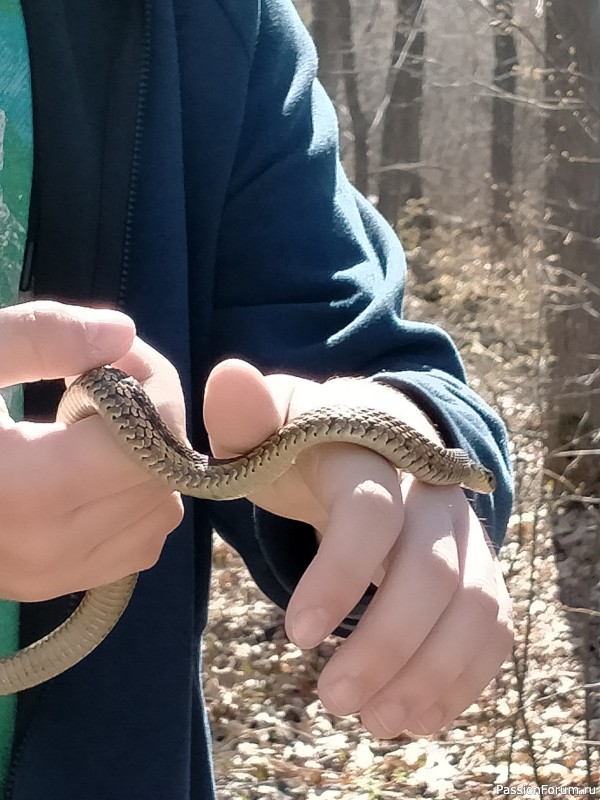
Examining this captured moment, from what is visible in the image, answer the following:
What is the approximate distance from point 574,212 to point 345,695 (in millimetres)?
4645

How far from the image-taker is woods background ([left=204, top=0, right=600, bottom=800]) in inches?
138

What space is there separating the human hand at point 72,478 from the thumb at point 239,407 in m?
0.06

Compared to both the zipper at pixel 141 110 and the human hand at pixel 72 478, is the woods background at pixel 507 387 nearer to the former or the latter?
the zipper at pixel 141 110

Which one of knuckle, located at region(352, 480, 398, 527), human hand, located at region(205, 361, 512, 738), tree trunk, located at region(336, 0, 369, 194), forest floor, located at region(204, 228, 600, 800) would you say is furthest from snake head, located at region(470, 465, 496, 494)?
tree trunk, located at region(336, 0, 369, 194)

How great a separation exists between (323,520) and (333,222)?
48cm

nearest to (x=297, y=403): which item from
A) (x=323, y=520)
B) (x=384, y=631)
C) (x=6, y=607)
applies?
(x=323, y=520)

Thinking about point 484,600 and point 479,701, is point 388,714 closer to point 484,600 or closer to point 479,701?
point 484,600

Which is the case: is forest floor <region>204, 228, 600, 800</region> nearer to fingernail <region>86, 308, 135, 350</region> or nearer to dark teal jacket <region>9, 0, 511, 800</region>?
dark teal jacket <region>9, 0, 511, 800</region>

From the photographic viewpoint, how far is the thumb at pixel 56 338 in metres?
0.86

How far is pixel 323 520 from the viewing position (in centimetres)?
111

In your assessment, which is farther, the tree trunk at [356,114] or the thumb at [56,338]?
the tree trunk at [356,114]

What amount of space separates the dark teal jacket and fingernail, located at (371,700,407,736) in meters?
0.34

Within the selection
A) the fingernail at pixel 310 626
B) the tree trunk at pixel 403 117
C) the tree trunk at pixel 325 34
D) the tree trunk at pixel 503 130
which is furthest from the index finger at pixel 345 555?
the tree trunk at pixel 325 34

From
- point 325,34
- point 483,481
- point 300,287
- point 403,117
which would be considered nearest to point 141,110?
point 300,287
